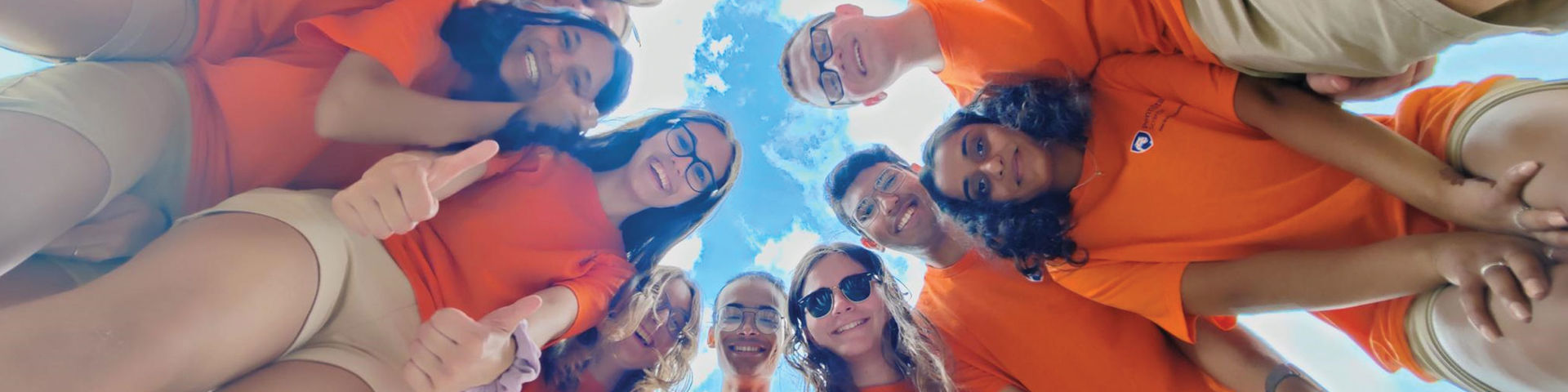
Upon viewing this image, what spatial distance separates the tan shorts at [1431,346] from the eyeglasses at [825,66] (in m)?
1.19

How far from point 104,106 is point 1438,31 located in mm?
1975

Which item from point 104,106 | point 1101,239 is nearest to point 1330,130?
point 1101,239

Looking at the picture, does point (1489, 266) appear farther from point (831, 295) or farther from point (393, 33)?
point (393, 33)

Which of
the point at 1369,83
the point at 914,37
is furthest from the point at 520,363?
the point at 1369,83

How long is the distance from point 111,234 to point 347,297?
15.2 inches

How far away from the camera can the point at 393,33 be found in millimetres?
1367

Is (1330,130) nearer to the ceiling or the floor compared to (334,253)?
nearer to the ceiling

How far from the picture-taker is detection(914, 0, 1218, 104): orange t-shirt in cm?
149

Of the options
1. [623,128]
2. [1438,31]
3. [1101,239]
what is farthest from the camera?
[623,128]

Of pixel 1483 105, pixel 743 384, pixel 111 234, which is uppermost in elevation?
pixel 1483 105

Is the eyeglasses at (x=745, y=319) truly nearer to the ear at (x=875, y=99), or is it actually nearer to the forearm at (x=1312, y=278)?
the ear at (x=875, y=99)

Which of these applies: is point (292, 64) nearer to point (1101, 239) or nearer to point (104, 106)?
point (104, 106)

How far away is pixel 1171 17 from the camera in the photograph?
1.40 meters

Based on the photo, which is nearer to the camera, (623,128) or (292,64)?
(292,64)
